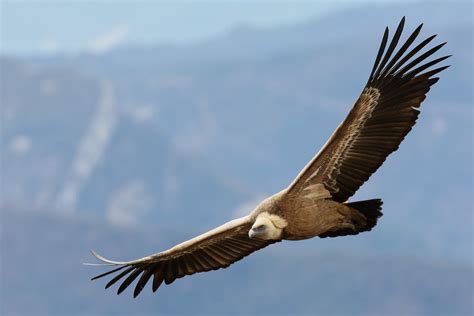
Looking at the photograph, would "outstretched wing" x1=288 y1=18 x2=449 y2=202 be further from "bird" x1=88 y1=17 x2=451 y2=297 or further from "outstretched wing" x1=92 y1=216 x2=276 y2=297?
"outstretched wing" x1=92 y1=216 x2=276 y2=297

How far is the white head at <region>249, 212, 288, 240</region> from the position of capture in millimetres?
17266

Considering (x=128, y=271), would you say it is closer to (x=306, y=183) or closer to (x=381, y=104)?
(x=306, y=183)

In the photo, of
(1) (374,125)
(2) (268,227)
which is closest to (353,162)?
(1) (374,125)

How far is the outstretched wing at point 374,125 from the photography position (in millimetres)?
17172

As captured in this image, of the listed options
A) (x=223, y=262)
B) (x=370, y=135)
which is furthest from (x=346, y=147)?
(x=223, y=262)

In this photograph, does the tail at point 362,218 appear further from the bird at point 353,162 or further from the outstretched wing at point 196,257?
the outstretched wing at point 196,257

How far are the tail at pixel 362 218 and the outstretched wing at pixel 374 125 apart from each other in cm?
33

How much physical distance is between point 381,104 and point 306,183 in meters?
1.40

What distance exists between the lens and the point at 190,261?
19.7 m

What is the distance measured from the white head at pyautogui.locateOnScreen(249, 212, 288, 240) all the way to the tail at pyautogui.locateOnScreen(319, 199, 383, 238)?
786 millimetres

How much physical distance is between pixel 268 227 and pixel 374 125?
6.18 feet

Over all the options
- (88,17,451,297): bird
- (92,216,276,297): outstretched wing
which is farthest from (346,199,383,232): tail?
(92,216,276,297): outstretched wing

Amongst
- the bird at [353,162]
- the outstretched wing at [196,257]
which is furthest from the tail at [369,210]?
the outstretched wing at [196,257]

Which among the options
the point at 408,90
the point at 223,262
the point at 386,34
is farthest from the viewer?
the point at 223,262
